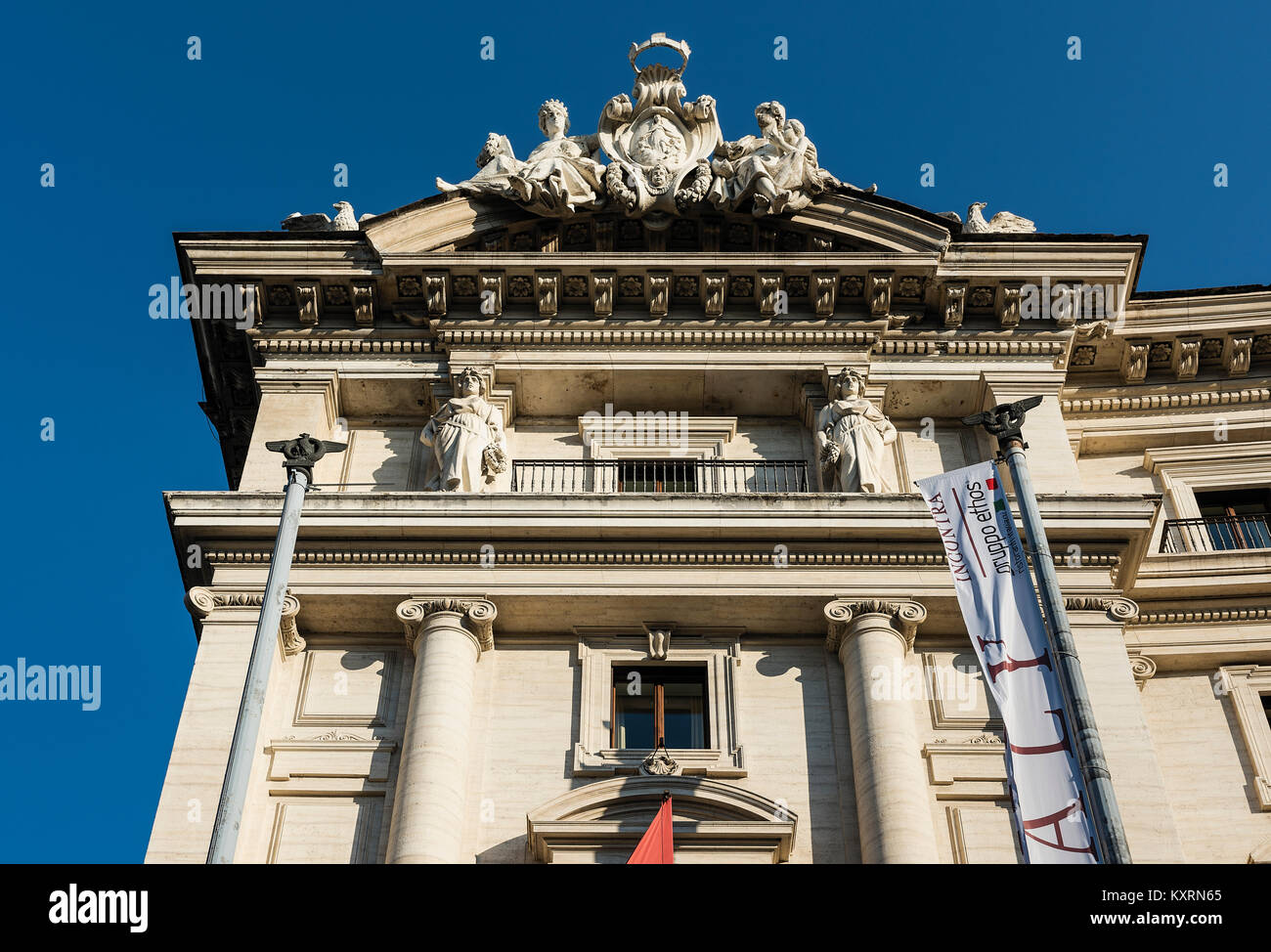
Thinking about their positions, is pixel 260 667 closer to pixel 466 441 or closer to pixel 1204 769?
pixel 466 441

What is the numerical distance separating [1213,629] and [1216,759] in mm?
2267

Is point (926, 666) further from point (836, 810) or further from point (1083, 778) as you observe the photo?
point (1083, 778)

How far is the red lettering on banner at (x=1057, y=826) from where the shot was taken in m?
14.9

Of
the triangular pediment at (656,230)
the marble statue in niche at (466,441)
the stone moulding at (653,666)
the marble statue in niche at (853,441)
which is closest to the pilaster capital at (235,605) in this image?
the marble statue in niche at (466,441)

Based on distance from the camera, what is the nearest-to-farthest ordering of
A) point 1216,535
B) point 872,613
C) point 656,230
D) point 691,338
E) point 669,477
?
point 872,613
point 669,477
point 1216,535
point 691,338
point 656,230

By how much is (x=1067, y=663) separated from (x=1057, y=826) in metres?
1.56

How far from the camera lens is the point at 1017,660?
1652cm

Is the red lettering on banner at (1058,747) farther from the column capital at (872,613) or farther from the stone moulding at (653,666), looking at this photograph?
the column capital at (872,613)

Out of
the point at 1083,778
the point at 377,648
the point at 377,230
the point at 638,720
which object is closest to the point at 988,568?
the point at 1083,778

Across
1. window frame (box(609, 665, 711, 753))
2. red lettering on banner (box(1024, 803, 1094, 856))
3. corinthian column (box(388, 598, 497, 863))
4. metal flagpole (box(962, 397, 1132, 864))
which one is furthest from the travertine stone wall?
corinthian column (box(388, 598, 497, 863))

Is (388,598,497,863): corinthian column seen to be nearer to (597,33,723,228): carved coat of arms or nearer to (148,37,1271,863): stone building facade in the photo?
(148,37,1271,863): stone building facade

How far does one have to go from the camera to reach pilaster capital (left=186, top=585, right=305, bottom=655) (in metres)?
21.2

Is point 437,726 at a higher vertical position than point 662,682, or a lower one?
lower

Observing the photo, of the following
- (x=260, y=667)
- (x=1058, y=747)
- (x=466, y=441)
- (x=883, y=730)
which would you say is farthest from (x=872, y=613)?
(x=260, y=667)
